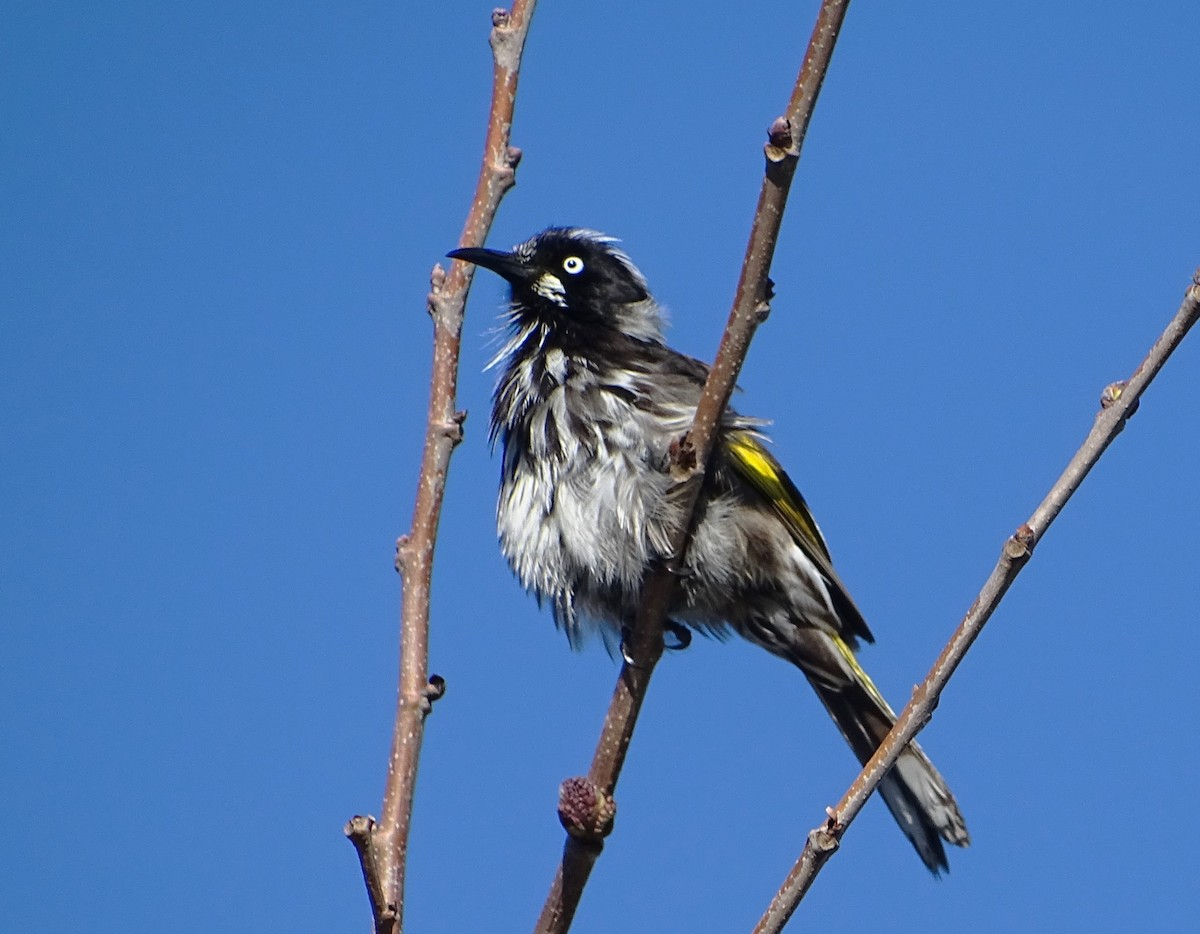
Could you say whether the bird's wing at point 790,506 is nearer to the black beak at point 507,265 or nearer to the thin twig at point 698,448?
the black beak at point 507,265

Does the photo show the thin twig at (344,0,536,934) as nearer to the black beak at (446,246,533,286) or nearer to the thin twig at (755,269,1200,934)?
the thin twig at (755,269,1200,934)

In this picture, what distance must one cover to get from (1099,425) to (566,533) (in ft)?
9.65

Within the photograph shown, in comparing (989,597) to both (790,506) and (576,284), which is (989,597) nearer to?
(790,506)

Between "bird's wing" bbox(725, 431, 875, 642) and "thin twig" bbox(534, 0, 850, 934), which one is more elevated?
"bird's wing" bbox(725, 431, 875, 642)

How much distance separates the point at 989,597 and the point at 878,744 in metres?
3.31

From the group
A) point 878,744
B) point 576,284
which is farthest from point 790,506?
point 576,284

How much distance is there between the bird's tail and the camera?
5.51 metres

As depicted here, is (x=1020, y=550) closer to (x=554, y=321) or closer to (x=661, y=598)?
(x=661, y=598)

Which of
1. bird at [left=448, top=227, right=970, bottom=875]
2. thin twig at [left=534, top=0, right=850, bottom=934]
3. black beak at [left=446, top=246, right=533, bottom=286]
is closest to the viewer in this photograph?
thin twig at [left=534, top=0, right=850, bottom=934]

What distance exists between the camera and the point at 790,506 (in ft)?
19.1

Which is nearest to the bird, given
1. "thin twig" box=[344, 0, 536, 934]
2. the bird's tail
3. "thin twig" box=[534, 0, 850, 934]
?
the bird's tail

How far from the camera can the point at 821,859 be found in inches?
109

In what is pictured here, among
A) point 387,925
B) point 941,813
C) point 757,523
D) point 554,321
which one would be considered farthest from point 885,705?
point 387,925

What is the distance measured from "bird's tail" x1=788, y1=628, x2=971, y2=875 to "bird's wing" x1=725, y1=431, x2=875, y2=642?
12 centimetres
